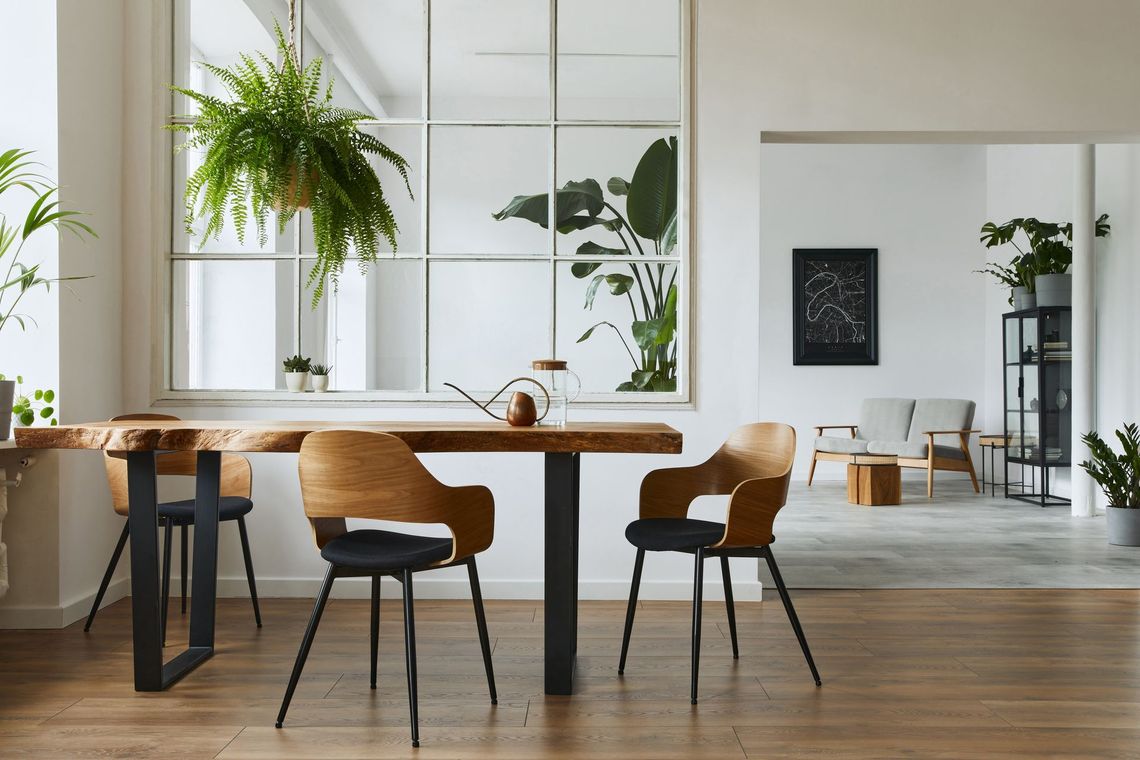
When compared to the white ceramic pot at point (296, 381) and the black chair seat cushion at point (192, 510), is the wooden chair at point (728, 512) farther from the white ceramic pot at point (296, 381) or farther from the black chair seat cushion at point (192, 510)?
the white ceramic pot at point (296, 381)

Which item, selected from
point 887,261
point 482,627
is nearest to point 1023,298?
point 887,261

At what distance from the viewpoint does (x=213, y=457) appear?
3.10 m

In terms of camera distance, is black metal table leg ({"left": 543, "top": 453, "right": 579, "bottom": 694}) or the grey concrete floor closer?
black metal table leg ({"left": 543, "top": 453, "right": 579, "bottom": 694})

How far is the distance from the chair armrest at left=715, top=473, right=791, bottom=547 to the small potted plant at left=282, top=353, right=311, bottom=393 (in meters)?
2.13

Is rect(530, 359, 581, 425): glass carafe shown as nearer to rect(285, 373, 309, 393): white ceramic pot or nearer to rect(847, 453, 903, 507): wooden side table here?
rect(285, 373, 309, 393): white ceramic pot

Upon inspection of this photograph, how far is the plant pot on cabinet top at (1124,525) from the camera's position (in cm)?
538

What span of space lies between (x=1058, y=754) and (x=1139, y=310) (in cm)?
535

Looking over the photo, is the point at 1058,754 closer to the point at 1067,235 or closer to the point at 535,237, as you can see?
the point at 535,237

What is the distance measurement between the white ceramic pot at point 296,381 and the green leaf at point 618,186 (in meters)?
1.61

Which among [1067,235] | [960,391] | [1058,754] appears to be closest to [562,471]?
[1058,754]

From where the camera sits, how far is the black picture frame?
9344mm

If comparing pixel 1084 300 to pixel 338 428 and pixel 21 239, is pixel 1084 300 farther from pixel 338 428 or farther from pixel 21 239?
pixel 21 239

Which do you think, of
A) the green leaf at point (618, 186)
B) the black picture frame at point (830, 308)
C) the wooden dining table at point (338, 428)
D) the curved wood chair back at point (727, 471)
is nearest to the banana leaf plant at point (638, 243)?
the green leaf at point (618, 186)

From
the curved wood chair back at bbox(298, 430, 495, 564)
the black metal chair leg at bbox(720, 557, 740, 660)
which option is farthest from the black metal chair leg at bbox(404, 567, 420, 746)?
the black metal chair leg at bbox(720, 557, 740, 660)
